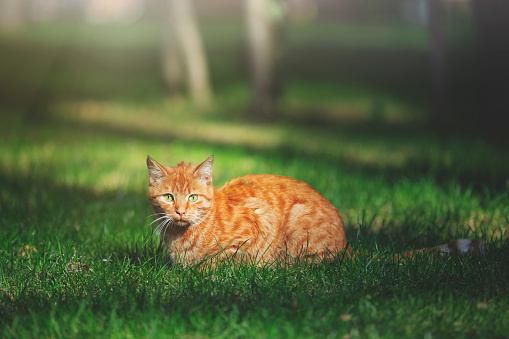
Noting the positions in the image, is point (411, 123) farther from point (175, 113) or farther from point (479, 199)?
point (479, 199)

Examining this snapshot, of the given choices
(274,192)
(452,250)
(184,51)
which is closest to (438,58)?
(184,51)

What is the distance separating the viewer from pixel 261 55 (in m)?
12.0

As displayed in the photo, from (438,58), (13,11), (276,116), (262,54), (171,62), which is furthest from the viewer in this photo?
(13,11)

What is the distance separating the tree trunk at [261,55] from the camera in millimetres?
11594

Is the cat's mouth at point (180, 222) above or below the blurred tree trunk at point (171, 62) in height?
below

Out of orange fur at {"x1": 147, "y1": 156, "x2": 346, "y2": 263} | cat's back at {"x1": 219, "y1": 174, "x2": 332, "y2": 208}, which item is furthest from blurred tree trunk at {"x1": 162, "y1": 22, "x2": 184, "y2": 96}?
orange fur at {"x1": 147, "y1": 156, "x2": 346, "y2": 263}

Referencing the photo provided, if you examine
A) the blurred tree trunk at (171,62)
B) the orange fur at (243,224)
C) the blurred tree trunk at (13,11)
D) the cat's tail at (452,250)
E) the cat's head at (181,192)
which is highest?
the blurred tree trunk at (13,11)

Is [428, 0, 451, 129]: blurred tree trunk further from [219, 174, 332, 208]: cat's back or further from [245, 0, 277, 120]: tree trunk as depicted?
[219, 174, 332, 208]: cat's back

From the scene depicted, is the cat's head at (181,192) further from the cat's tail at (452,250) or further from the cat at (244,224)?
the cat's tail at (452,250)

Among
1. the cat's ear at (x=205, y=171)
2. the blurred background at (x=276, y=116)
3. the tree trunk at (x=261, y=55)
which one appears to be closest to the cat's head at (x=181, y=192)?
the cat's ear at (x=205, y=171)

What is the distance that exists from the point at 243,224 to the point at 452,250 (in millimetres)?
1440

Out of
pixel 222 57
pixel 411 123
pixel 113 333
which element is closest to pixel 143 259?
pixel 113 333

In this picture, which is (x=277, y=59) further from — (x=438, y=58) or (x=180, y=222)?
(x=180, y=222)

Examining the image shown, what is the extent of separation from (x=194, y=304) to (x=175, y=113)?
37.7ft
